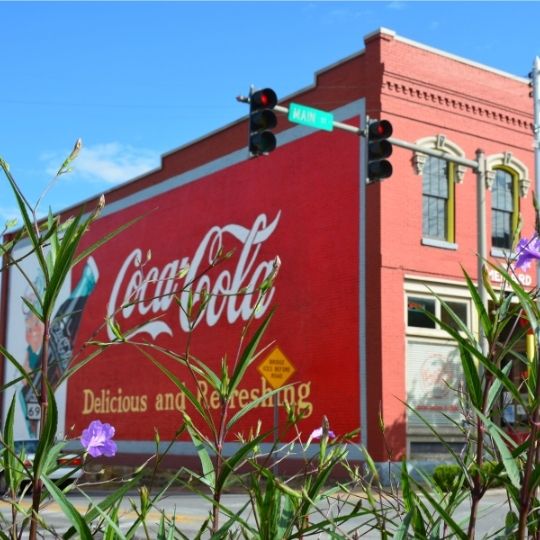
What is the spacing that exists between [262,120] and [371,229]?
8.65 m

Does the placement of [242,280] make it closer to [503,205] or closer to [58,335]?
[503,205]

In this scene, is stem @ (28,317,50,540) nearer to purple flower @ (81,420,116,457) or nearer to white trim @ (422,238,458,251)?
purple flower @ (81,420,116,457)

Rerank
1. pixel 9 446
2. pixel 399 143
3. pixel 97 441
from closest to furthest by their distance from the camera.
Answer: pixel 9 446
pixel 97 441
pixel 399 143

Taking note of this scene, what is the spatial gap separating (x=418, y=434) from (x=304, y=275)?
499 cm

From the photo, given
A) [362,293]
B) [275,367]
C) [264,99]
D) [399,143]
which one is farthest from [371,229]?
[264,99]

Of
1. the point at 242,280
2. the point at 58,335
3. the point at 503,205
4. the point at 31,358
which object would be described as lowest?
the point at 31,358

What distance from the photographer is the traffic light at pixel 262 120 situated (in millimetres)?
14578

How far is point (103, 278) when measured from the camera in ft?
109

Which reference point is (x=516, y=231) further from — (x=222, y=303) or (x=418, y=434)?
(x=222, y=303)

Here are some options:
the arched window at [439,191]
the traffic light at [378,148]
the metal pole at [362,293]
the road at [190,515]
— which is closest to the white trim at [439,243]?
the arched window at [439,191]

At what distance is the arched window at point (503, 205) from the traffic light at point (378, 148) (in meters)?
10.3

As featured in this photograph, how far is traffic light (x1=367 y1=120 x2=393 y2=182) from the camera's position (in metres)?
15.6

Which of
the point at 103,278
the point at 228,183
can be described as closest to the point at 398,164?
the point at 228,183

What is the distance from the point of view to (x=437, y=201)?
24297mm
